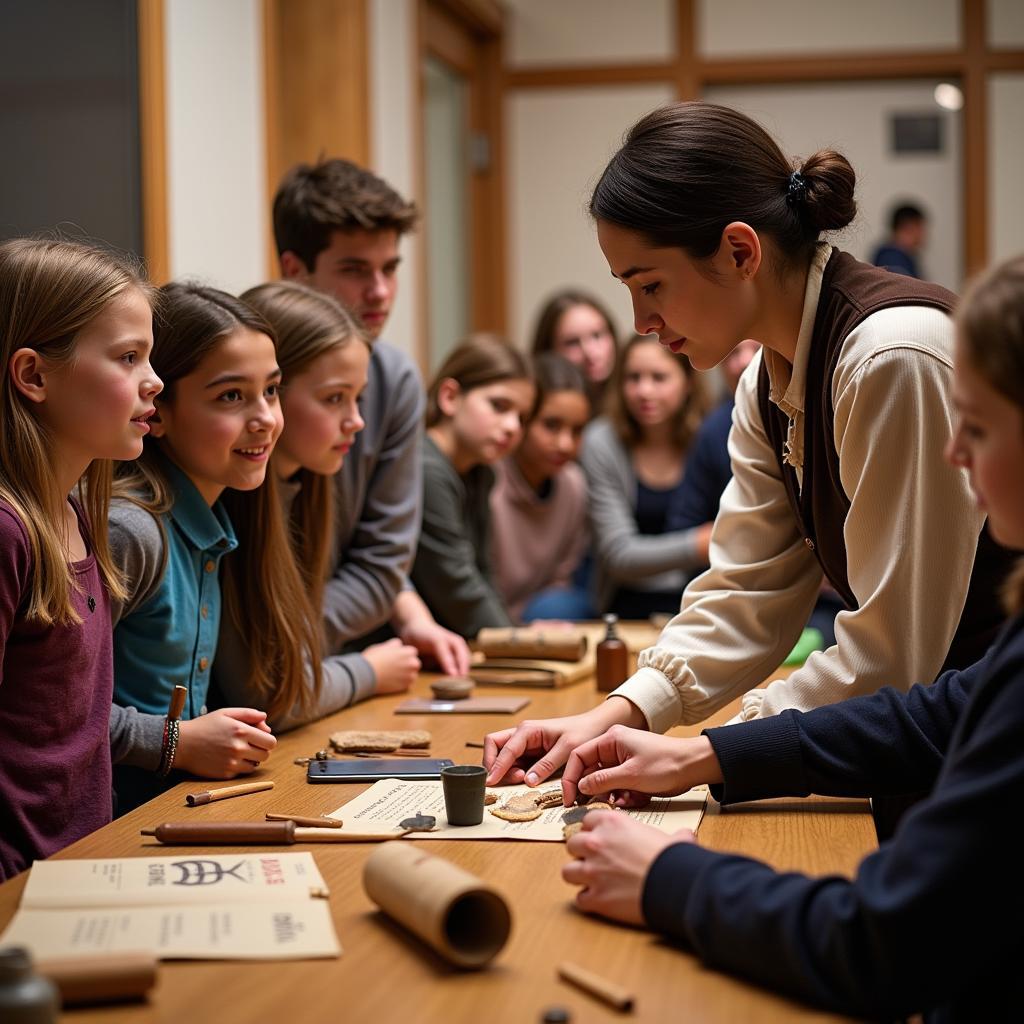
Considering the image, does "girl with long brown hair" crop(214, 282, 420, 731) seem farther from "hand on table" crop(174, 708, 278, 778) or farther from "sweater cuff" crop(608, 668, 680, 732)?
"sweater cuff" crop(608, 668, 680, 732)

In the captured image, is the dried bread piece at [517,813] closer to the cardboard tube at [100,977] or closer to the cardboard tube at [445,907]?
the cardboard tube at [445,907]

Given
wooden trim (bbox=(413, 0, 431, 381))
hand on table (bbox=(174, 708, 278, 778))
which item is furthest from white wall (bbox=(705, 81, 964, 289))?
hand on table (bbox=(174, 708, 278, 778))

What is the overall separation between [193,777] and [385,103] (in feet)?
12.9

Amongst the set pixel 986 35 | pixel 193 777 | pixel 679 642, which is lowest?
pixel 193 777

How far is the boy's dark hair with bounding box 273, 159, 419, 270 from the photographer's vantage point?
3.18m

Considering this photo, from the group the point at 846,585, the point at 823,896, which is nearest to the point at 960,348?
the point at 823,896

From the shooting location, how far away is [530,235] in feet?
25.2

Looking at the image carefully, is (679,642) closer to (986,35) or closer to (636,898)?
(636,898)

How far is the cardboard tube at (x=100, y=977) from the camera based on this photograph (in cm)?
→ 117

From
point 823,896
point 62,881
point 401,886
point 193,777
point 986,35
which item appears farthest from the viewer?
point 986,35

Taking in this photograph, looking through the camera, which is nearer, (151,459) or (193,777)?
(193,777)

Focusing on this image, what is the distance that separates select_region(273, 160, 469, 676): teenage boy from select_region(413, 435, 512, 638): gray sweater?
29 centimetres

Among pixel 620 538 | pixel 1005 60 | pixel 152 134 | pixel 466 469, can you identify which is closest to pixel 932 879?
pixel 466 469

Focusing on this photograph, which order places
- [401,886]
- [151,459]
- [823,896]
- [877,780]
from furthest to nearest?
[151,459]
[877,780]
[401,886]
[823,896]
